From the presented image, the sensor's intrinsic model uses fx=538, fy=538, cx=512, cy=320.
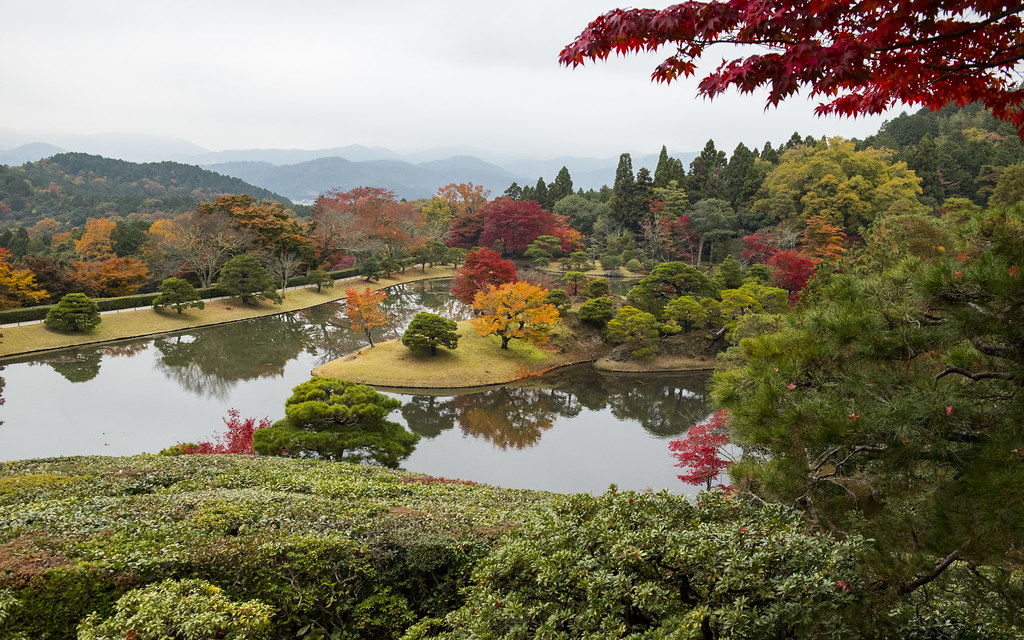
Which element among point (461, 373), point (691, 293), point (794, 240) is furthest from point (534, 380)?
point (794, 240)

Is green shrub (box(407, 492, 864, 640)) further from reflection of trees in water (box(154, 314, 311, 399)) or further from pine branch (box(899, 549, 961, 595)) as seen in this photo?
reflection of trees in water (box(154, 314, 311, 399))

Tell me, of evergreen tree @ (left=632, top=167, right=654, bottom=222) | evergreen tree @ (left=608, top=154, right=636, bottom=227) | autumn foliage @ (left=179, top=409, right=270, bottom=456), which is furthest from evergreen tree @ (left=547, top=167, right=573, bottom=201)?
autumn foliage @ (left=179, top=409, right=270, bottom=456)

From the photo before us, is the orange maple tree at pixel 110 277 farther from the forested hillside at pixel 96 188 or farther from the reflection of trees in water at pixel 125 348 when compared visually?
the forested hillside at pixel 96 188

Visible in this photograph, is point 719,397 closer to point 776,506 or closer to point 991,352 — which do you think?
point 776,506

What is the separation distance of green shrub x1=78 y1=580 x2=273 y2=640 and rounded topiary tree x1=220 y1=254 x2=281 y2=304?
22.3 m

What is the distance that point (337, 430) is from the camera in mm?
9594

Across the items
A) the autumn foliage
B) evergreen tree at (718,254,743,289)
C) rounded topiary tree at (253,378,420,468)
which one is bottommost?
the autumn foliage

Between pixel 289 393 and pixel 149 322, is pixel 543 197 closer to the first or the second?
pixel 149 322

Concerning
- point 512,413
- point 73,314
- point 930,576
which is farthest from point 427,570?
point 73,314

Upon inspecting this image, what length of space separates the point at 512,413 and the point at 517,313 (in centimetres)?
466

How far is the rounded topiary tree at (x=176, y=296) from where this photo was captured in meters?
20.5

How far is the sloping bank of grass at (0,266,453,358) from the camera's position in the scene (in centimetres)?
1656

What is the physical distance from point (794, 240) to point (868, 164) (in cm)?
736

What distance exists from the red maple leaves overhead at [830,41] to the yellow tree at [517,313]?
48.7 feet
